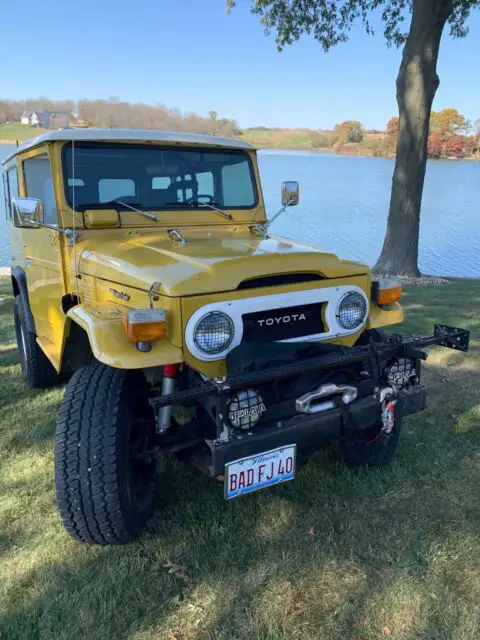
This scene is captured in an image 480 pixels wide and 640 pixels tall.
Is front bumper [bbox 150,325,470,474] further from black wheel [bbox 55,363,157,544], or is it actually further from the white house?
the white house

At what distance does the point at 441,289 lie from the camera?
34.2ft

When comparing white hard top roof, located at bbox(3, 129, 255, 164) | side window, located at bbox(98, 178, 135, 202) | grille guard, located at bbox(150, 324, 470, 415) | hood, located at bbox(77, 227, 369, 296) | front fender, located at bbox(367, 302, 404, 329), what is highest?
white hard top roof, located at bbox(3, 129, 255, 164)

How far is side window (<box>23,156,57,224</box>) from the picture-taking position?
153 inches

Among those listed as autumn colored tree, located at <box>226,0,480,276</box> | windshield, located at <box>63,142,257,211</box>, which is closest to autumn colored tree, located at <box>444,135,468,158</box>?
autumn colored tree, located at <box>226,0,480,276</box>

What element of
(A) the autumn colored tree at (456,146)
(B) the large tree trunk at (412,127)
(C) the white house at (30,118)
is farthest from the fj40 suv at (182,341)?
(A) the autumn colored tree at (456,146)

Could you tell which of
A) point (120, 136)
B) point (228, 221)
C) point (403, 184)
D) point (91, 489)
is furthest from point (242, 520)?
point (403, 184)

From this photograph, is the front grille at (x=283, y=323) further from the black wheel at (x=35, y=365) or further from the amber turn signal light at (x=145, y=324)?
the black wheel at (x=35, y=365)

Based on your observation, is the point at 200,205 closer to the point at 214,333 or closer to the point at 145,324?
the point at 214,333

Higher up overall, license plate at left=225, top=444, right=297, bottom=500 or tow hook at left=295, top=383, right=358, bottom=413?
tow hook at left=295, top=383, right=358, bottom=413

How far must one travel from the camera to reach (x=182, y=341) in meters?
2.73

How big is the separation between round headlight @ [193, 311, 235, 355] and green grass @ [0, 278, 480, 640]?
1034 millimetres

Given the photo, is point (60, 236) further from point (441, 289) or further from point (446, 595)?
point (441, 289)

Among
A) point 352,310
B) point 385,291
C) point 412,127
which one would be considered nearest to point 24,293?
point 352,310

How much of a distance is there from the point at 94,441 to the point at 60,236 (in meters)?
1.78
